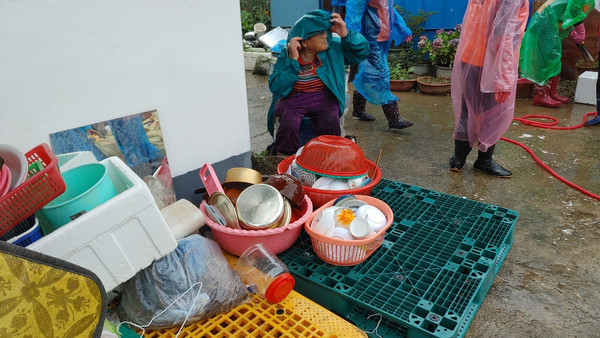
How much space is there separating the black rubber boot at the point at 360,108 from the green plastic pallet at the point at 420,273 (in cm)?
271

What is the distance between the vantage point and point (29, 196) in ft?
3.79

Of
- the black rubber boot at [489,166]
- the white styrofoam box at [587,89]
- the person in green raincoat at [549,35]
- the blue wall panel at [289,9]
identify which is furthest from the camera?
the blue wall panel at [289,9]

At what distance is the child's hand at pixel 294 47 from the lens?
8.63ft

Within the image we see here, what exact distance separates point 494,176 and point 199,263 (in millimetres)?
2747

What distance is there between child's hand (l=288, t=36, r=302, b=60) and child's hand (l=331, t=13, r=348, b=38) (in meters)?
0.26

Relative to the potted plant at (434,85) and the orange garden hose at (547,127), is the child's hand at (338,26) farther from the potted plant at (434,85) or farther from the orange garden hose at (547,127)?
the potted plant at (434,85)

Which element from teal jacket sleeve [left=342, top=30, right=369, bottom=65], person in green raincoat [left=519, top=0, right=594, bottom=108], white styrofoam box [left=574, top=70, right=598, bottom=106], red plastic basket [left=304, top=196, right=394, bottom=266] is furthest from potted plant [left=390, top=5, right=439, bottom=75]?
red plastic basket [left=304, top=196, right=394, bottom=266]

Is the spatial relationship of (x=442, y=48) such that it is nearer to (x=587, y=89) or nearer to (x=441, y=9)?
(x=441, y=9)

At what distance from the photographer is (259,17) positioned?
1016 cm

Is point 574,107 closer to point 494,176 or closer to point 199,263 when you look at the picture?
point 494,176

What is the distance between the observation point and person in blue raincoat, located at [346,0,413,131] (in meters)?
4.03

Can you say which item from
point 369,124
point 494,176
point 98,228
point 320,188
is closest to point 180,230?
point 98,228

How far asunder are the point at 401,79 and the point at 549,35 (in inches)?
83.5

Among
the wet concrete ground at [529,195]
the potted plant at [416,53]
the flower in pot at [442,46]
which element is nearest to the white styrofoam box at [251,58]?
the wet concrete ground at [529,195]
